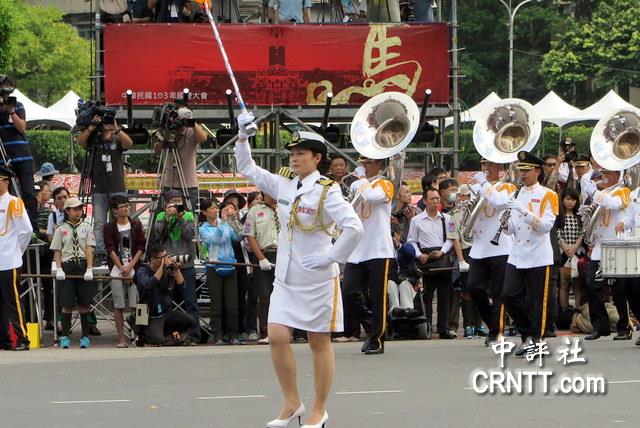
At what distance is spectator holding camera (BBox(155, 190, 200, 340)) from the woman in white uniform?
6729 millimetres

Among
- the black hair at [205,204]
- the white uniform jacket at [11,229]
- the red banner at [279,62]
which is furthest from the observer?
the red banner at [279,62]

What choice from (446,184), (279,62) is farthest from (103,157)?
(446,184)

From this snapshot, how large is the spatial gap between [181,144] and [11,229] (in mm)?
2785

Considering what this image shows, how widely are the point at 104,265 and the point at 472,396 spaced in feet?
24.2

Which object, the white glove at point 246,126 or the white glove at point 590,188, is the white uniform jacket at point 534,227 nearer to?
the white glove at point 590,188

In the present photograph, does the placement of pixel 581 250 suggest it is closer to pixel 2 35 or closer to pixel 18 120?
pixel 18 120

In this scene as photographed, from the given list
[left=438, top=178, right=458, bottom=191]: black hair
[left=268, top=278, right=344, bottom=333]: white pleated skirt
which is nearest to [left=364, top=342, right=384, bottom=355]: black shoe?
[left=438, top=178, right=458, bottom=191]: black hair

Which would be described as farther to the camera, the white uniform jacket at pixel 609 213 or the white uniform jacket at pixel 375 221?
the white uniform jacket at pixel 609 213

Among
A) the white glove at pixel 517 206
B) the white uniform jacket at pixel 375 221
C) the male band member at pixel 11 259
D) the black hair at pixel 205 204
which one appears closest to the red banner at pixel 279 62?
the black hair at pixel 205 204

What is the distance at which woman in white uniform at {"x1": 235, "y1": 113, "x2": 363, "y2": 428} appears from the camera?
11.1m

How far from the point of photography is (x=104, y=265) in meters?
19.2

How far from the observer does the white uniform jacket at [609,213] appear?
55.9ft

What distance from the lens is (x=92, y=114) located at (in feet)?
63.0

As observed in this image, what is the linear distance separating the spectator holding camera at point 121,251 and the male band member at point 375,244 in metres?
3.32
